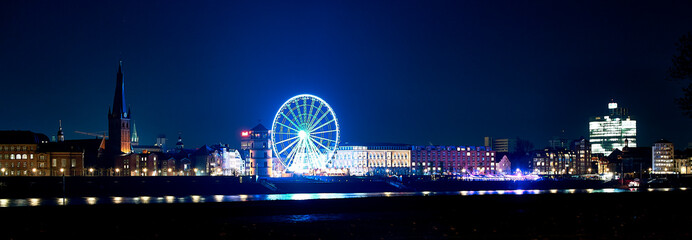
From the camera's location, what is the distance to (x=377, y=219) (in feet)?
156

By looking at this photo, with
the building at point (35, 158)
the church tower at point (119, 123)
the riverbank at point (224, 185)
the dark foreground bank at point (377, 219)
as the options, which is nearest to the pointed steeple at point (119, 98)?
the church tower at point (119, 123)

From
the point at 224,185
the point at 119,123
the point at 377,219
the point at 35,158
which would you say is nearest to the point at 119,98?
the point at 119,123

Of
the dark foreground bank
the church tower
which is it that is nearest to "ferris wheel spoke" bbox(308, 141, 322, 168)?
the church tower

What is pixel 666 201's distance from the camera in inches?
2485

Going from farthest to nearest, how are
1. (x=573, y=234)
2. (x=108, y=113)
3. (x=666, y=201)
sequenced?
1. (x=108, y=113)
2. (x=666, y=201)
3. (x=573, y=234)

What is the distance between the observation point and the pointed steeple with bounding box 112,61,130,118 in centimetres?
15225

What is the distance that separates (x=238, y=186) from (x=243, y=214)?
73.9m

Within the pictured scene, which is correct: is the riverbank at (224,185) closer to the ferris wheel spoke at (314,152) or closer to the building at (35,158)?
the ferris wheel spoke at (314,152)

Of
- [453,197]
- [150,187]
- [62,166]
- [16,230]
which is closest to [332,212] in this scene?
[453,197]

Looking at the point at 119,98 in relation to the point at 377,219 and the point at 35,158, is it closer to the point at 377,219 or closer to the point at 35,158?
the point at 35,158

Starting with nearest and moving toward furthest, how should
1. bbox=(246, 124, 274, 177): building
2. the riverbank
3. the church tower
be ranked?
1. the riverbank
2. the church tower
3. bbox=(246, 124, 274, 177): building

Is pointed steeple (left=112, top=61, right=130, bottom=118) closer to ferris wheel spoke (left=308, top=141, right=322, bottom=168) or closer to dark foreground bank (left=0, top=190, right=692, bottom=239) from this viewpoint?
ferris wheel spoke (left=308, top=141, right=322, bottom=168)

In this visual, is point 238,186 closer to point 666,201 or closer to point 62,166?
point 62,166

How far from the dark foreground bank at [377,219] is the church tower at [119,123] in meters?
104
